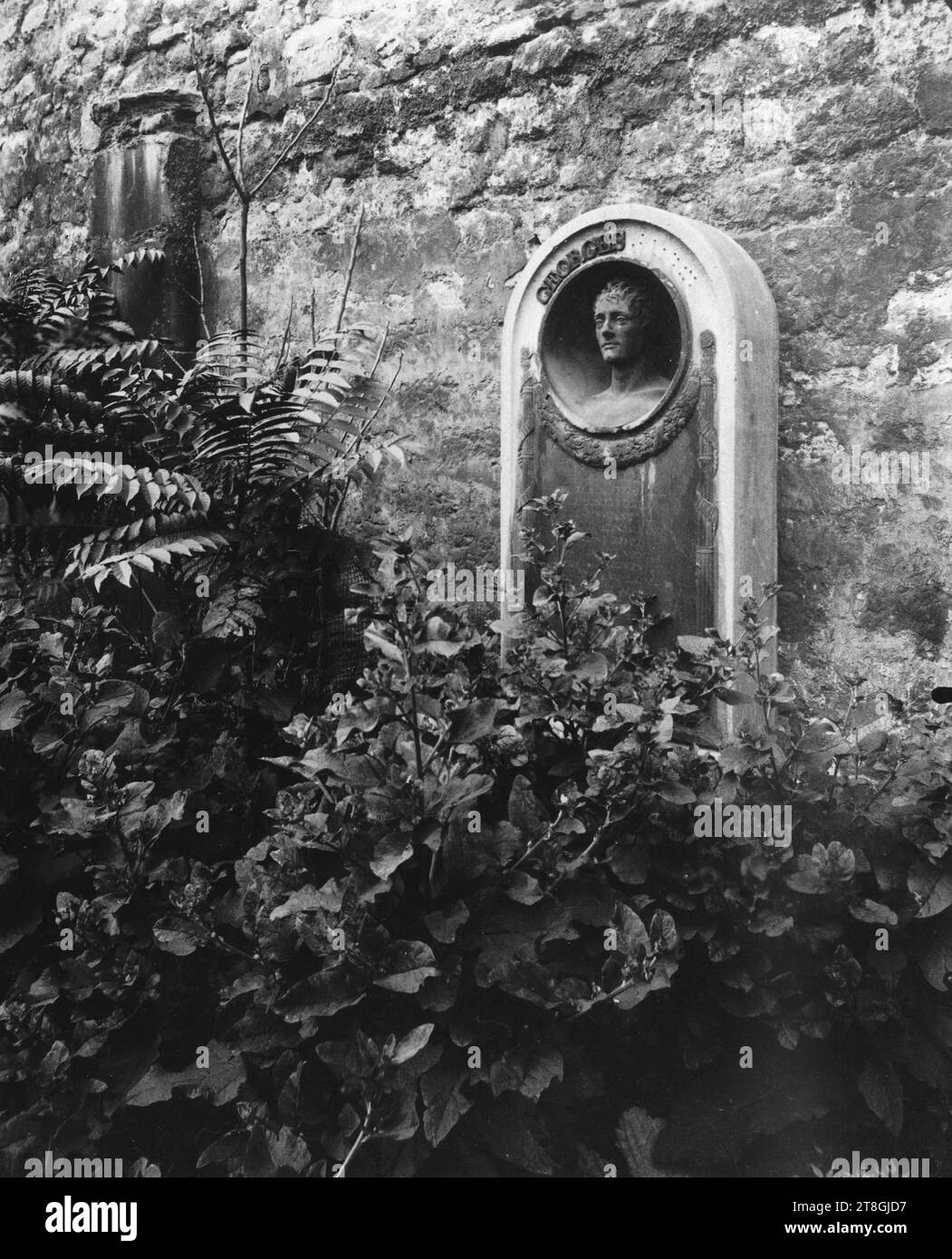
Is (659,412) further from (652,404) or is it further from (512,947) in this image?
(512,947)

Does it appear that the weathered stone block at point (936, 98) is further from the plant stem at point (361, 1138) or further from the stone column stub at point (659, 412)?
the plant stem at point (361, 1138)

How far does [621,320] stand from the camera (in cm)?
350

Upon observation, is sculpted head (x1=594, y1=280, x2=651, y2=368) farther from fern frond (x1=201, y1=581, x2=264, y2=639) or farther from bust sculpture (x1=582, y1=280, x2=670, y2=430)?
fern frond (x1=201, y1=581, x2=264, y2=639)

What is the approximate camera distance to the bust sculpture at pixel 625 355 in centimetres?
348

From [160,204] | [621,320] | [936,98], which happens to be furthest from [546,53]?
[160,204]

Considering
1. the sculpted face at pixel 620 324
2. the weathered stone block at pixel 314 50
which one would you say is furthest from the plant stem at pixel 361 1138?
the weathered stone block at pixel 314 50

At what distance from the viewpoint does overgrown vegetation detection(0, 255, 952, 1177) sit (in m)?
2.01

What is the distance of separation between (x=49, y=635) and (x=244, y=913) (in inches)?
38.3

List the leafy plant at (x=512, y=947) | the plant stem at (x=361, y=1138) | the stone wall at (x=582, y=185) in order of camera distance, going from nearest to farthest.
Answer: the plant stem at (x=361, y=1138) → the leafy plant at (x=512, y=947) → the stone wall at (x=582, y=185)

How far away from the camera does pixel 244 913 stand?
218cm

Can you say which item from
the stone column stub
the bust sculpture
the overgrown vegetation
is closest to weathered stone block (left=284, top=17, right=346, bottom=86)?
the stone column stub

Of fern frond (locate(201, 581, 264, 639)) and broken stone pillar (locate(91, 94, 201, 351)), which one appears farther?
broken stone pillar (locate(91, 94, 201, 351))

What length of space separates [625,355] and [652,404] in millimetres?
188

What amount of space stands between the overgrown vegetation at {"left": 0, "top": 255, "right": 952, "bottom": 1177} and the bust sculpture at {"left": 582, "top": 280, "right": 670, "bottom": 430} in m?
0.99
